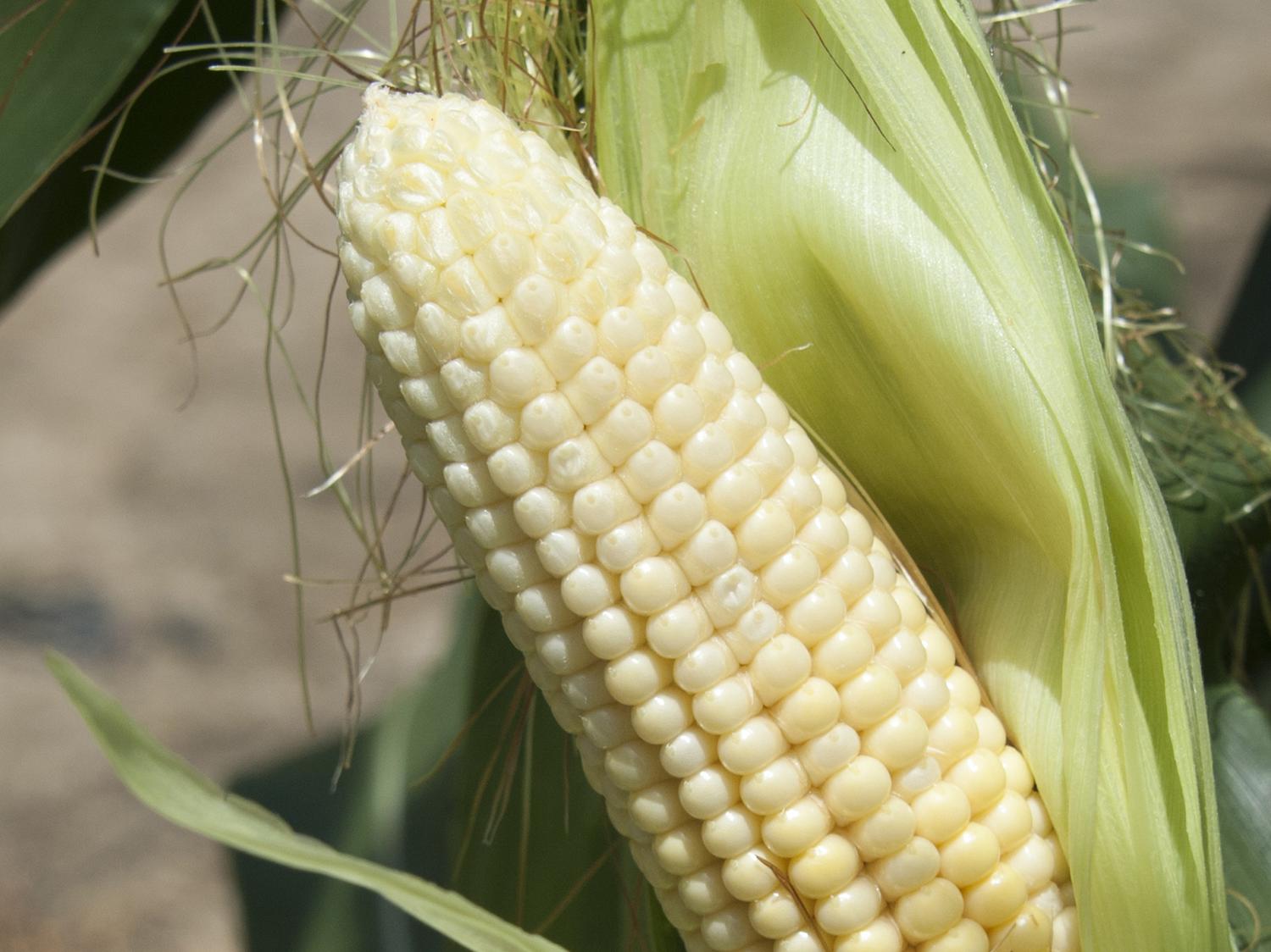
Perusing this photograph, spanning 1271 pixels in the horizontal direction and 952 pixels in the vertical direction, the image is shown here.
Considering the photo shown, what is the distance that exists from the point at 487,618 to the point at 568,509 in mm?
450

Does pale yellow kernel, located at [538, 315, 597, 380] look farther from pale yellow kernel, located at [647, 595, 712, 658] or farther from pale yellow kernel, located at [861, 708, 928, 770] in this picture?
pale yellow kernel, located at [861, 708, 928, 770]

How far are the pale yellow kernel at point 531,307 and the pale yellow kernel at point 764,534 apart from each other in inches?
5.1

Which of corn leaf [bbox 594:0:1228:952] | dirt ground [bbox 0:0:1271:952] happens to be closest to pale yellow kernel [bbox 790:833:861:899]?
corn leaf [bbox 594:0:1228:952]

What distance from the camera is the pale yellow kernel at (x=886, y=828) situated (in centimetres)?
56

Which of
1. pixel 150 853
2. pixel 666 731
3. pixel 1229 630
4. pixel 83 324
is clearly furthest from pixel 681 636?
pixel 83 324

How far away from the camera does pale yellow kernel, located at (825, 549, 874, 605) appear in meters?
0.57

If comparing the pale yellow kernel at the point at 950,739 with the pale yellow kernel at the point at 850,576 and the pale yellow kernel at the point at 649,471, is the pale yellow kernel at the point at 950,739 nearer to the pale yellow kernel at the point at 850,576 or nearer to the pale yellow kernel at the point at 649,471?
the pale yellow kernel at the point at 850,576

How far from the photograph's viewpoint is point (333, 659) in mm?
2748

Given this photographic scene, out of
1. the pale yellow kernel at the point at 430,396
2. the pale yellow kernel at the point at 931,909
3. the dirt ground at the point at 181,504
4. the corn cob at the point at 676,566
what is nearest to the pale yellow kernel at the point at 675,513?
the corn cob at the point at 676,566

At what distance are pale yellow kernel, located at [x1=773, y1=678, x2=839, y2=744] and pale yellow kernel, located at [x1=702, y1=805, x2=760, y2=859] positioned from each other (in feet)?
0.15

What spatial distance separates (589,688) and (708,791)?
0.07 metres

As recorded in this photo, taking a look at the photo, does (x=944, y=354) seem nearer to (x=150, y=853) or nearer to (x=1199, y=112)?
(x=150, y=853)

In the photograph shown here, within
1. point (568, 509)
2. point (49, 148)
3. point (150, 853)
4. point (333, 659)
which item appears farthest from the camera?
point (333, 659)

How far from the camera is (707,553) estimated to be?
1.80ft
